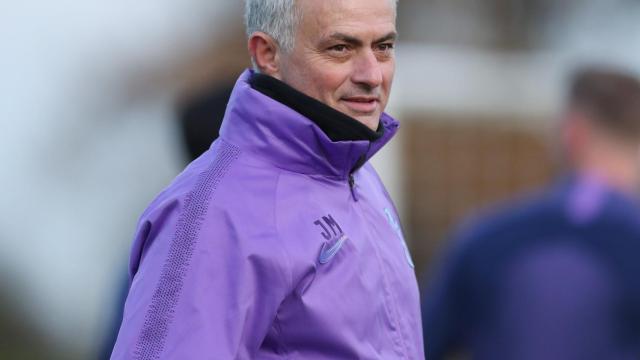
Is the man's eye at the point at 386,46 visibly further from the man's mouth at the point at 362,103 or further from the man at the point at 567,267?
the man at the point at 567,267

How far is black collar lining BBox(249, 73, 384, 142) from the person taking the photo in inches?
107

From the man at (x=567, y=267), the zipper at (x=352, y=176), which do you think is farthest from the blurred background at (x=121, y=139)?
the zipper at (x=352, y=176)

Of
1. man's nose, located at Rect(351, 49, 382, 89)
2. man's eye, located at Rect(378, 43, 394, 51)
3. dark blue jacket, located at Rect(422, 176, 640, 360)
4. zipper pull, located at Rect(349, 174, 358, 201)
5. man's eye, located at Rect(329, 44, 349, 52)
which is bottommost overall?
dark blue jacket, located at Rect(422, 176, 640, 360)

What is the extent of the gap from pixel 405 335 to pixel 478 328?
5.14 ft

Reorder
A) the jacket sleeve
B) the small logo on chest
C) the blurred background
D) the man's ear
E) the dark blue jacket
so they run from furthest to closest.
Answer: the blurred background → the dark blue jacket → the man's ear → the small logo on chest → the jacket sleeve

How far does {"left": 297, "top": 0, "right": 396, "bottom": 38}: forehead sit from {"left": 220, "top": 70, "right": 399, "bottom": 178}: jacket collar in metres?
0.16

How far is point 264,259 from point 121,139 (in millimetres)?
6119

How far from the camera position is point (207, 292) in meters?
2.57

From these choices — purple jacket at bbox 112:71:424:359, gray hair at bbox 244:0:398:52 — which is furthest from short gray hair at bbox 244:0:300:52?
purple jacket at bbox 112:71:424:359

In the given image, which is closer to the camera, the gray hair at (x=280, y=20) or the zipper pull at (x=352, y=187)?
the gray hair at (x=280, y=20)

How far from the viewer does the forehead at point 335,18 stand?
2.75m

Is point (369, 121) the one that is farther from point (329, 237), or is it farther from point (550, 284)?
point (550, 284)

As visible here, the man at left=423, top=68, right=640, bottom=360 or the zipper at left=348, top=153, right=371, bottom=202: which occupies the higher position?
the zipper at left=348, top=153, right=371, bottom=202

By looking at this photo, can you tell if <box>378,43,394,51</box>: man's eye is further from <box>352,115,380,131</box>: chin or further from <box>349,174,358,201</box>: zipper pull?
<box>349,174,358,201</box>: zipper pull
